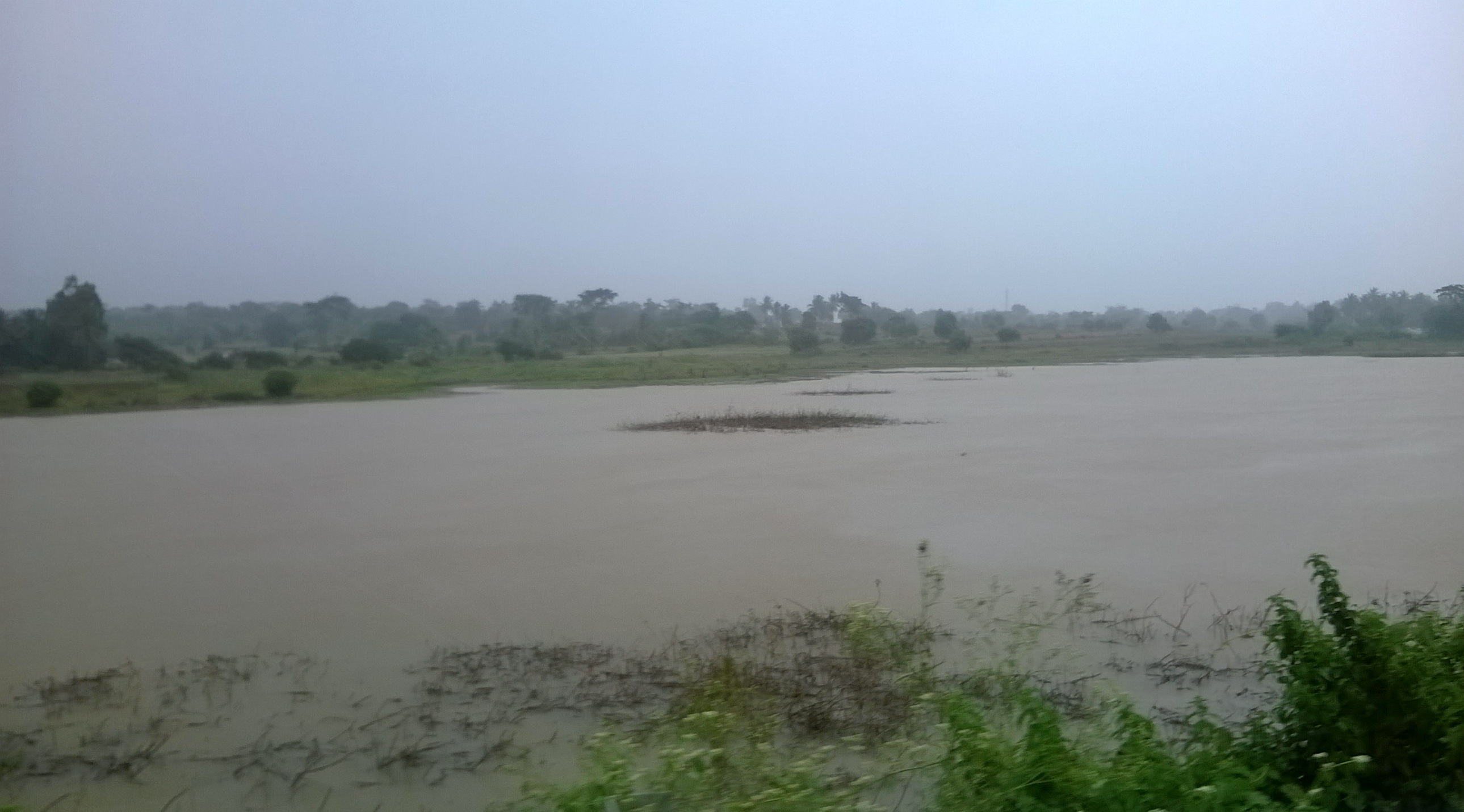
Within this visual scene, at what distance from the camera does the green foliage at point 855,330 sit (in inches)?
1310

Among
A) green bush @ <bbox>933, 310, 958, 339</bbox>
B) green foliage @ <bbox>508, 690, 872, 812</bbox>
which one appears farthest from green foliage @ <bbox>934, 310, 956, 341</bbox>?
green foliage @ <bbox>508, 690, 872, 812</bbox>

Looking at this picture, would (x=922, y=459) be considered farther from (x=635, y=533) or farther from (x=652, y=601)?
(x=652, y=601)

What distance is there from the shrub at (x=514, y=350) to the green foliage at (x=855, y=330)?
10.5 metres

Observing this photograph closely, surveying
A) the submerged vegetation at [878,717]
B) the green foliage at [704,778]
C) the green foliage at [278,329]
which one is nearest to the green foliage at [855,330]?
the green foliage at [278,329]

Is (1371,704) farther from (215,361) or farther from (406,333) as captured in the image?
(406,333)

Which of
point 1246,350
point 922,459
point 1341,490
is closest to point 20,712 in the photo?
point 922,459

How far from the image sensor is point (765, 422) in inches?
612

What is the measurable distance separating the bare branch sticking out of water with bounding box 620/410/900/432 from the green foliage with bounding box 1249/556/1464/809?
36.4 ft

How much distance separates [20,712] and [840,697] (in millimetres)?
3620

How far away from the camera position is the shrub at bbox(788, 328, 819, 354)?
31469 millimetres

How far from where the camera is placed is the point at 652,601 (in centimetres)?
622

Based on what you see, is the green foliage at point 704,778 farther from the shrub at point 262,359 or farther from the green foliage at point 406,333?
the green foliage at point 406,333

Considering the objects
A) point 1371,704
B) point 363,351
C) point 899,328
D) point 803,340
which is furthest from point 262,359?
point 899,328

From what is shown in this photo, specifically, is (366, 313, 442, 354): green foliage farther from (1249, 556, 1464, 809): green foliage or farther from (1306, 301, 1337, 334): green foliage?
(1306, 301, 1337, 334): green foliage
